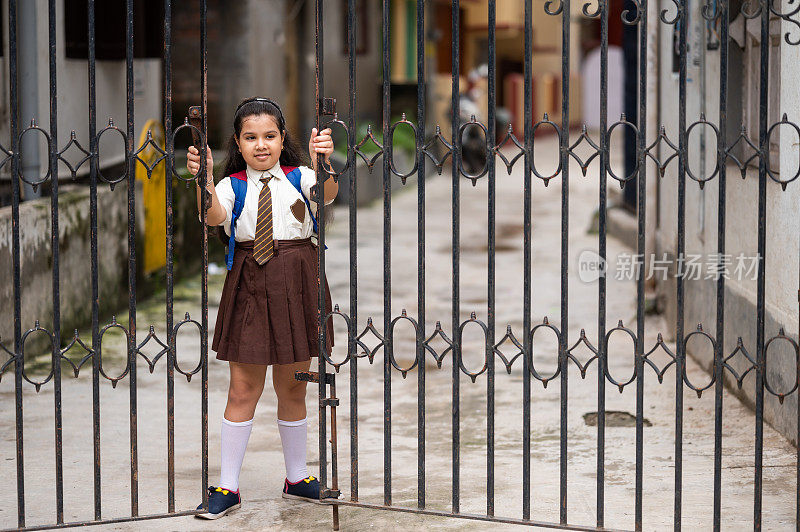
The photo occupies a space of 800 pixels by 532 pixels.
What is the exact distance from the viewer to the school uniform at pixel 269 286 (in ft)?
13.2

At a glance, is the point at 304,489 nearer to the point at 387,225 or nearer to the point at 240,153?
the point at 387,225

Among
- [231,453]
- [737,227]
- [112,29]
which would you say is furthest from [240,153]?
[112,29]

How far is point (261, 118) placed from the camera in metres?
4.01

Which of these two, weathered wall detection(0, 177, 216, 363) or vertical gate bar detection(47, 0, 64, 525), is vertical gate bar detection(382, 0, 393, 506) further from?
weathered wall detection(0, 177, 216, 363)

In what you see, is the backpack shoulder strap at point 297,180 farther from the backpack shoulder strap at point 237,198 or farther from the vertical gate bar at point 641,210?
→ the vertical gate bar at point 641,210

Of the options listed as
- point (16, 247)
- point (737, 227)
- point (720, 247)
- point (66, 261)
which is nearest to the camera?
point (720, 247)

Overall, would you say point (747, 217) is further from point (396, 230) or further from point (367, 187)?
point (367, 187)

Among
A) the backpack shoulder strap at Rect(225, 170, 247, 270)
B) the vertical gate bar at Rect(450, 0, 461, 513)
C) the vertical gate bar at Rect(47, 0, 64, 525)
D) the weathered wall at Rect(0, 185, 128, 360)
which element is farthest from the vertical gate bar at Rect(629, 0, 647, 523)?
the weathered wall at Rect(0, 185, 128, 360)

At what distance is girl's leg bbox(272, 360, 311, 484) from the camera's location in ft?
13.7

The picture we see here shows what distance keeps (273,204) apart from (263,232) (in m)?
0.11

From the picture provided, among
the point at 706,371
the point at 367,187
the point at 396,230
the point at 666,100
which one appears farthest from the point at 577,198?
the point at 706,371

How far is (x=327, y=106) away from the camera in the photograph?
390cm

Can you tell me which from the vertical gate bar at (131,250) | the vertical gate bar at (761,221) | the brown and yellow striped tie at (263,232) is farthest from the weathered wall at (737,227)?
the vertical gate bar at (131,250)

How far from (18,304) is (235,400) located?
2.76 ft
